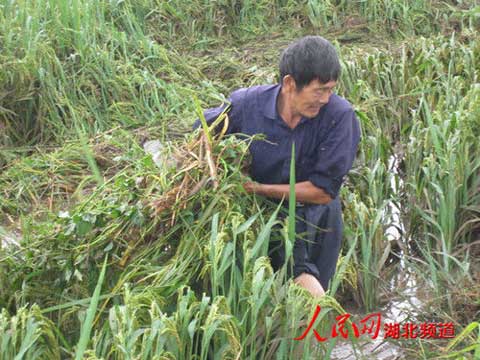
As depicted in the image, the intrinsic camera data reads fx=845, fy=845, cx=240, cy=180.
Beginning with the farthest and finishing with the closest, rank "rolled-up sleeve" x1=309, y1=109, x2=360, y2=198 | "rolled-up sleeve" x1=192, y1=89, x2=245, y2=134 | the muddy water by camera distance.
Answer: the muddy water → "rolled-up sleeve" x1=192, y1=89, x2=245, y2=134 → "rolled-up sleeve" x1=309, y1=109, x2=360, y2=198

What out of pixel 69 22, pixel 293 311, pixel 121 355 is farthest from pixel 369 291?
pixel 69 22

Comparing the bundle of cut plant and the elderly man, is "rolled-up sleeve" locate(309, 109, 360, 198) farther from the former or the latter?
the bundle of cut plant

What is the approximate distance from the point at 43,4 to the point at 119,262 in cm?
302

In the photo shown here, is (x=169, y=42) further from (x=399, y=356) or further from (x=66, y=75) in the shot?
(x=399, y=356)

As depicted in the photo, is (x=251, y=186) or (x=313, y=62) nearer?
(x=313, y=62)

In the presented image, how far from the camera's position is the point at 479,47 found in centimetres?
528

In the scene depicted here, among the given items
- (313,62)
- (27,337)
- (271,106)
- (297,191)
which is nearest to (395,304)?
(297,191)

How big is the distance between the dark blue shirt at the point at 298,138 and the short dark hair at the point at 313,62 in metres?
0.17

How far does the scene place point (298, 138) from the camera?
2912mm

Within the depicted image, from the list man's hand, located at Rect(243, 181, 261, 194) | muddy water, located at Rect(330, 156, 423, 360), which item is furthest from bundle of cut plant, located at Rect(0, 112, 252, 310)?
muddy water, located at Rect(330, 156, 423, 360)

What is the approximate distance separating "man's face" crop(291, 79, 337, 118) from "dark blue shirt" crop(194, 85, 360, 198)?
6 centimetres

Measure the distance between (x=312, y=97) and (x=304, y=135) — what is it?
0.59 feet

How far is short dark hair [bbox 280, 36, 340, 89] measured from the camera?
2.72 meters

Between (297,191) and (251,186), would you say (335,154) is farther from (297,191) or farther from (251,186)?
(251,186)
